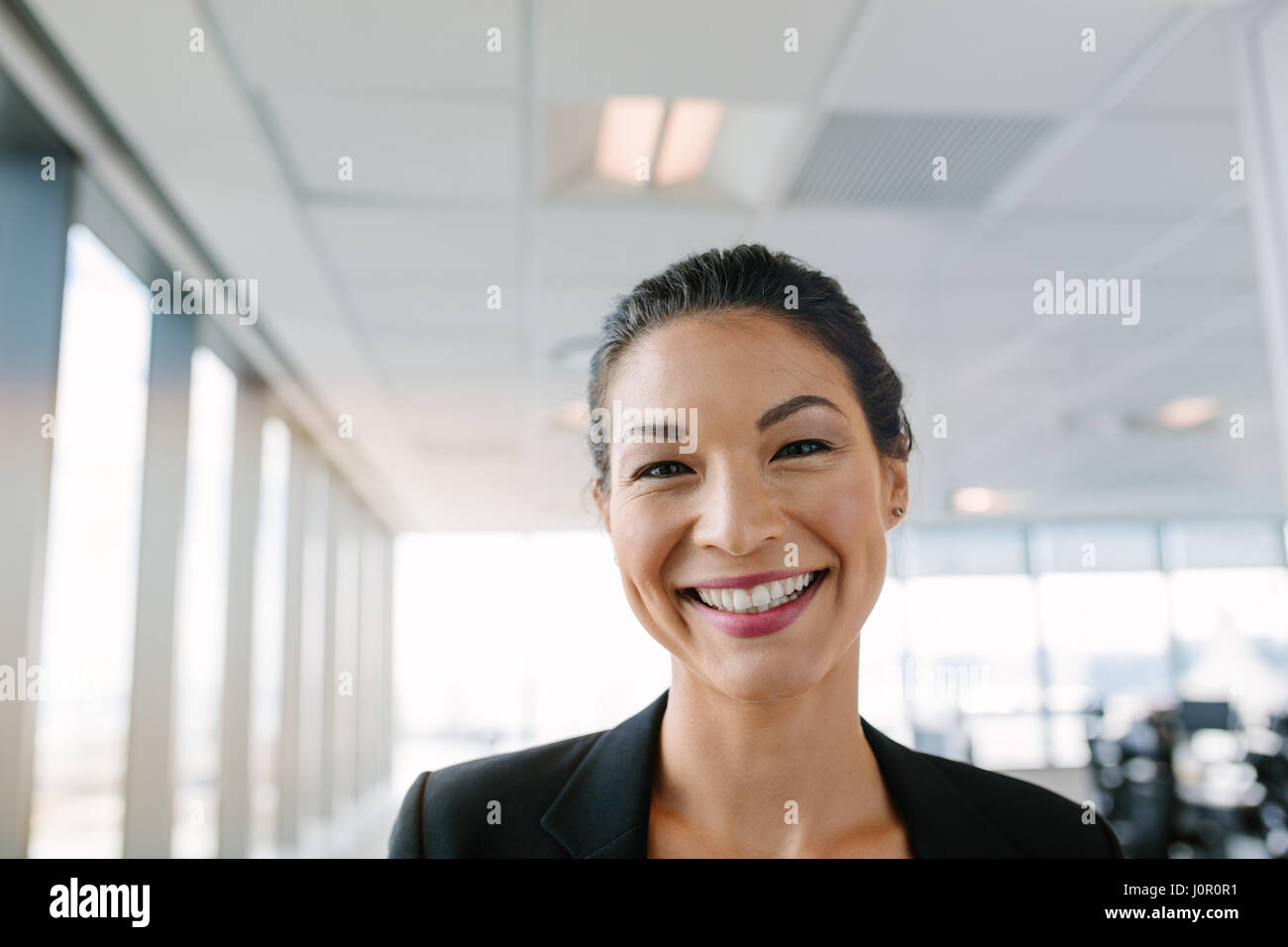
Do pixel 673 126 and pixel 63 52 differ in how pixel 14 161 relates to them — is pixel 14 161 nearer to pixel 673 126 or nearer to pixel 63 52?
pixel 63 52

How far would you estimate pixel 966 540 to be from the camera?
56.4 inches

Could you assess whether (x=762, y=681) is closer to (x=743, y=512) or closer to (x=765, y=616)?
(x=765, y=616)

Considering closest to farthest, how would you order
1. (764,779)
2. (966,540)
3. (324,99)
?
(764,779) < (966,540) < (324,99)

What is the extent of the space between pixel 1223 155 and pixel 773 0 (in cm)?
100

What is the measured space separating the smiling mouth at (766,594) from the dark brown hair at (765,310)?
17 cm

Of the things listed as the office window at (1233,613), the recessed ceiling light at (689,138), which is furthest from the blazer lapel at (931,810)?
the recessed ceiling light at (689,138)

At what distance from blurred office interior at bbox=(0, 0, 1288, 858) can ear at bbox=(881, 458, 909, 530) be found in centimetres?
14

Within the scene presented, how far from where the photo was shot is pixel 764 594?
96 centimetres

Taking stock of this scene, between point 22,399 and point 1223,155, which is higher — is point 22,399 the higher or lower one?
the lower one

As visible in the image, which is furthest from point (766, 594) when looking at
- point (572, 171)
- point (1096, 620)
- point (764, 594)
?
point (572, 171)

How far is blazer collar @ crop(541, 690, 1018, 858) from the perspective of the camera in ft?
3.24

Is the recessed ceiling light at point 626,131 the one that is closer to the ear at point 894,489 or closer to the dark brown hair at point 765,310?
the dark brown hair at point 765,310

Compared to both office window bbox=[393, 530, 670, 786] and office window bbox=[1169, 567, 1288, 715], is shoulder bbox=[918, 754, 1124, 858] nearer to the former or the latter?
office window bbox=[393, 530, 670, 786]
